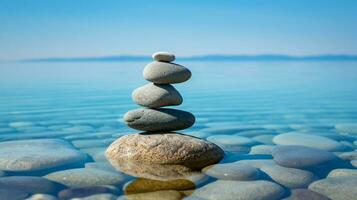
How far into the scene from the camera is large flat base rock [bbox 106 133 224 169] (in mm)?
8281

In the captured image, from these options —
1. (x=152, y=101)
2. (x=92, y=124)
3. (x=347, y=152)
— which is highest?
(x=152, y=101)

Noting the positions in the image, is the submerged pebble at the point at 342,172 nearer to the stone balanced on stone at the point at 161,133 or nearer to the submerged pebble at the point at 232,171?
the submerged pebble at the point at 232,171

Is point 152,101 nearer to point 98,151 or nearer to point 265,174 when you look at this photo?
point 98,151

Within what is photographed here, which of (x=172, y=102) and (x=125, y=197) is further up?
(x=172, y=102)

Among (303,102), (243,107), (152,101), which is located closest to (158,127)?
(152,101)

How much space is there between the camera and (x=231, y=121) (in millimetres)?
14219

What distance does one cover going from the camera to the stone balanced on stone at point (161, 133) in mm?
8328

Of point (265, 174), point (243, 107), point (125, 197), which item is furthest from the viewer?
point (243, 107)

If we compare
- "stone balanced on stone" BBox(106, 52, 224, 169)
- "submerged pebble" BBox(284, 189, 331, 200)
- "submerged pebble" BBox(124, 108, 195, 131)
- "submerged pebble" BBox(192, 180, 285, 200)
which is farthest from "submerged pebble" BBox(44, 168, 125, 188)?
"submerged pebble" BBox(284, 189, 331, 200)

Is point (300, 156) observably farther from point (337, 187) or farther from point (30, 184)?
point (30, 184)

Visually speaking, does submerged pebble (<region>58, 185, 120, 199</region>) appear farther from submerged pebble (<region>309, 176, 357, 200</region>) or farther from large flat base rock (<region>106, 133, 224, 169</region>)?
submerged pebble (<region>309, 176, 357, 200</region>)

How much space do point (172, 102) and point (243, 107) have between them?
392 inches

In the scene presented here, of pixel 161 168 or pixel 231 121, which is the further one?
pixel 231 121

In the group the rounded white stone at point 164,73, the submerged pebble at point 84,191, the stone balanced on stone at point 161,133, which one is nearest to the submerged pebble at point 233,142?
the stone balanced on stone at point 161,133
